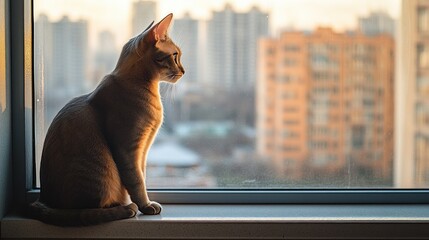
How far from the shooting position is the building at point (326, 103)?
5.61ft

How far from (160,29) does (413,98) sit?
0.75m

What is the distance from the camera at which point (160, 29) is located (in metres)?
1.49

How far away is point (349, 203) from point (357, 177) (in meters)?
0.09

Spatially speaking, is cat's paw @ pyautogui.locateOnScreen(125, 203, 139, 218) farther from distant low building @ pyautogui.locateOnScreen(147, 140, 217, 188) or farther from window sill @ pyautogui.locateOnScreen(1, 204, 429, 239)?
distant low building @ pyautogui.locateOnScreen(147, 140, 217, 188)

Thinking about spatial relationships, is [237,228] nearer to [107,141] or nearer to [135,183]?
[135,183]

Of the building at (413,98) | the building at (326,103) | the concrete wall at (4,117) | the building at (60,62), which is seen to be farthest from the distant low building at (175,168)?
the building at (413,98)

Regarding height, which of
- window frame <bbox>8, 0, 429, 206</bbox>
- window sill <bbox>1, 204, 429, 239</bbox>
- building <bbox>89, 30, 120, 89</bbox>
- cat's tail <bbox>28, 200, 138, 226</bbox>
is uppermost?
building <bbox>89, 30, 120, 89</bbox>

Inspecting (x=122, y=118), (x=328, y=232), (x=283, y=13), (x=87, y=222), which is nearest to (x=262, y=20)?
(x=283, y=13)

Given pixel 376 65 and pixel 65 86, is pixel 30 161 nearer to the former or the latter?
pixel 65 86

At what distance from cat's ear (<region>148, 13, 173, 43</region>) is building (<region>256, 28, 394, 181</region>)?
1.08ft

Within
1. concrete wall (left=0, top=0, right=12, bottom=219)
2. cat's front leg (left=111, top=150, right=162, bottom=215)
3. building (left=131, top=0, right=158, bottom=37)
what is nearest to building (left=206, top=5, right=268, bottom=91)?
building (left=131, top=0, right=158, bottom=37)

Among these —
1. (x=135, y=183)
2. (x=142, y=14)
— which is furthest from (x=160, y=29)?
(x=135, y=183)

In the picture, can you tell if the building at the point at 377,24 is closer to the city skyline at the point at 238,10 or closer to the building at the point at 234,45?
the city skyline at the point at 238,10

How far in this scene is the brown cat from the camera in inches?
58.4
